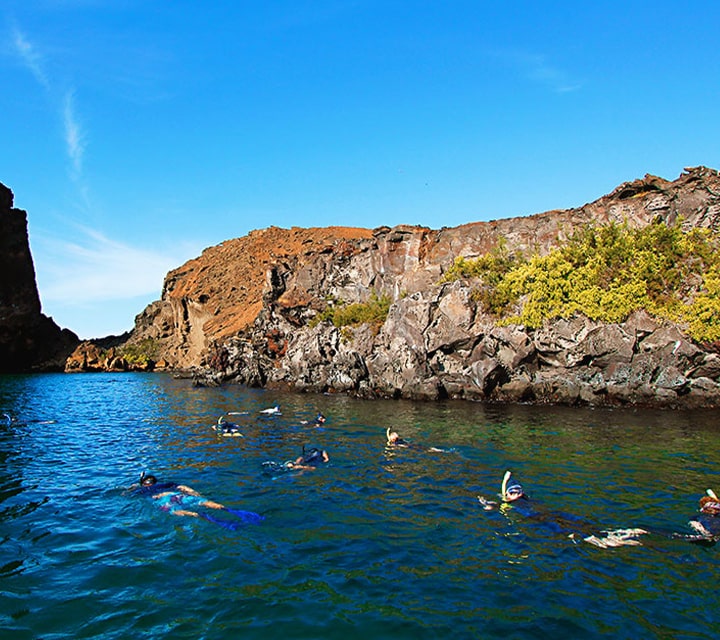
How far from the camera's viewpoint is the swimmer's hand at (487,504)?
→ 11948mm

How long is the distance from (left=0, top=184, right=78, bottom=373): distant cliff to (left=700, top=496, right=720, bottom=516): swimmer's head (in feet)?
285

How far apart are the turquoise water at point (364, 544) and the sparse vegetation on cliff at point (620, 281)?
10709mm

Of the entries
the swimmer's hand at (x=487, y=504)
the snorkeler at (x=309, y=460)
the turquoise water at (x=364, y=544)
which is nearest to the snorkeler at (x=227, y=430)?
the turquoise water at (x=364, y=544)

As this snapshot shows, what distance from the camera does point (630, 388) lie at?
94.7 ft

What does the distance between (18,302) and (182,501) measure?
262 ft

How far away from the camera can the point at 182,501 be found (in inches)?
490

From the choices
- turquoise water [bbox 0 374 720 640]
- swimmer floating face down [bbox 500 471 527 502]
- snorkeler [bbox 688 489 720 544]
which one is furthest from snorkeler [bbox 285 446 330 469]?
snorkeler [bbox 688 489 720 544]

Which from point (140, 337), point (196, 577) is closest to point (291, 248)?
point (140, 337)

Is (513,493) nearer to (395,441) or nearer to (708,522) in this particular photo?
(708,522)

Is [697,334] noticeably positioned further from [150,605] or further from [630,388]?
[150,605]

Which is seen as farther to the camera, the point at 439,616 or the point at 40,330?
the point at 40,330

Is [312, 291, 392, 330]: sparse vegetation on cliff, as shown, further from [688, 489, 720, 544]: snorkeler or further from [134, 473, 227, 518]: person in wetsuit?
[688, 489, 720, 544]: snorkeler

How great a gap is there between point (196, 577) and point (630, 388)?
27.6m

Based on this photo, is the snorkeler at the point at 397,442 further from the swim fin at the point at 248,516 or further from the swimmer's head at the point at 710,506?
the swimmer's head at the point at 710,506
